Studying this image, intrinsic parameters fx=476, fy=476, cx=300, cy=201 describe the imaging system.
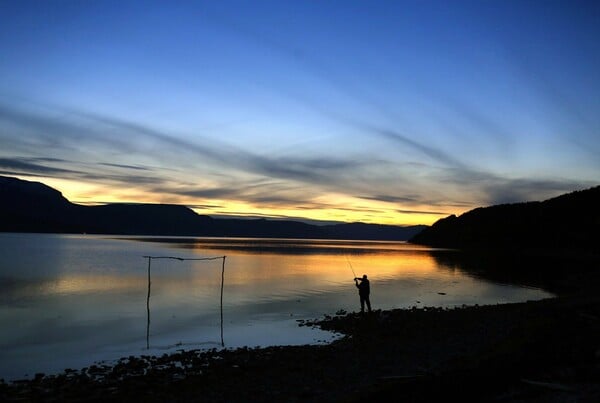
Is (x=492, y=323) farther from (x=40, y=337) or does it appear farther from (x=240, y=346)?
(x=40, y=337)

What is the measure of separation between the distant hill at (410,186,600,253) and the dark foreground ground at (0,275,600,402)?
115807 mm

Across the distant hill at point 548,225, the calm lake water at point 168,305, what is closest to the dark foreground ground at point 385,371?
the calm lake water at point 168,305

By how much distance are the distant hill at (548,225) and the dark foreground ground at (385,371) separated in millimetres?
115807

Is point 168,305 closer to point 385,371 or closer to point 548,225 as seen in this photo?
point 385,371

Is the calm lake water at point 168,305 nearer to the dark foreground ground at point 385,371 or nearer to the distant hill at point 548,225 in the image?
the dark foreground ground at point 385,371

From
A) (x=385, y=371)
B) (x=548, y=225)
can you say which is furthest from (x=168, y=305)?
(x=548, y=225)

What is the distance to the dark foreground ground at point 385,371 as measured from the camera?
37.6ft

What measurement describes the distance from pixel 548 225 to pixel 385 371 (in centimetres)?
15885

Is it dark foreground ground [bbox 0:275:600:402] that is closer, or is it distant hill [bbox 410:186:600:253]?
dark foreground ground [bbox 0:275:600:402]

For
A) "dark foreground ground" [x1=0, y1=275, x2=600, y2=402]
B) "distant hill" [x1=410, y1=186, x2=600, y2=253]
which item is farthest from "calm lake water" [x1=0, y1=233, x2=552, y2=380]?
"distant hill" [x1=410, y1=186, x2=600, y2=253]

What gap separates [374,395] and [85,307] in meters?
30.1

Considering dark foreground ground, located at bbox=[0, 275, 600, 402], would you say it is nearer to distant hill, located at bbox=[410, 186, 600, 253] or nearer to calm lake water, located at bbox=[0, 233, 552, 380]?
calm lake water, located at bbox=[0, 233, 552, 380]

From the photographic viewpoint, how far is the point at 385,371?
52.1ft

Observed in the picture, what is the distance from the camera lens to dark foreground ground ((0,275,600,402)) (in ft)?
37.6
